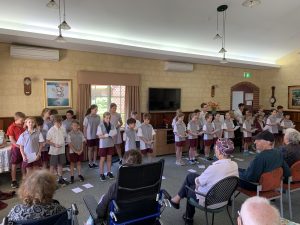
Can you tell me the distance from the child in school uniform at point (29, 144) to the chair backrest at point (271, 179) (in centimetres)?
350

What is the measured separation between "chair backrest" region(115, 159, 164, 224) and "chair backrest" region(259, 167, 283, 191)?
1388 mm

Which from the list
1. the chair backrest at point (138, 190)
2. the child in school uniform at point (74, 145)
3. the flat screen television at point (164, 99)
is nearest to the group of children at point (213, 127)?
the flat screen television at point (164, 99)

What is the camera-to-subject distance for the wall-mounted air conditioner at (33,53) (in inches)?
213

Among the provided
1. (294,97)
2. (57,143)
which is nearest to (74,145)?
(57,143)

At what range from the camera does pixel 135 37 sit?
638cm

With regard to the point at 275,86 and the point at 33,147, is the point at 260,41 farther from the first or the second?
the point at 33,147

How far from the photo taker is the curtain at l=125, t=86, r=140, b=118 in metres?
7.14

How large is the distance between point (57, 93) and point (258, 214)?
5.69 meters

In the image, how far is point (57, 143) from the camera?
4.51 meters

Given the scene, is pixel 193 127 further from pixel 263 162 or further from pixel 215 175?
pixel 215 175

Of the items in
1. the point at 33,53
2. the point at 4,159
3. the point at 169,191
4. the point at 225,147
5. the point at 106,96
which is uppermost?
the point at 33,53

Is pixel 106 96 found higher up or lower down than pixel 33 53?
lower down

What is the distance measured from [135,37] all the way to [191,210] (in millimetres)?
4559

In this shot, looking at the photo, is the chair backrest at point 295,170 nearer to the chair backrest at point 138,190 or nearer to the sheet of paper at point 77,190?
the chair backrest at point 138,190
